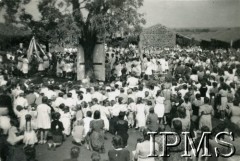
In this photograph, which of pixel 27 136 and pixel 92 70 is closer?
pixel 27 136

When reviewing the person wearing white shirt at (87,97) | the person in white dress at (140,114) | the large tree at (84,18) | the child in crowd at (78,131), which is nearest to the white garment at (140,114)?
the person in white dress at (140,114)

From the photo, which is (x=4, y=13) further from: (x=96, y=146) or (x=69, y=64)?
(x=96, y=146)

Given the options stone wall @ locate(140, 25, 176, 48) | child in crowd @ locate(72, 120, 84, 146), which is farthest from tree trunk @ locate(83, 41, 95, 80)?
stone wall @ locate(140, 25, 176, 48)

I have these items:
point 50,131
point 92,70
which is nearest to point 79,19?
point 92,70

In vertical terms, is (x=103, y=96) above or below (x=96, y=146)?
above

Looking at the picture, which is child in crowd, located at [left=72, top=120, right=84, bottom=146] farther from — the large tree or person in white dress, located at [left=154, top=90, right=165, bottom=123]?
the large tree

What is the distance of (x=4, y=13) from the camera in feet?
34.4

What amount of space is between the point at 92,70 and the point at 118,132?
591 centimetres

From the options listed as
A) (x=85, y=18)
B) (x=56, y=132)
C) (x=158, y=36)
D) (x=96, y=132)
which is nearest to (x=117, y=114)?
(x=96, y=132)

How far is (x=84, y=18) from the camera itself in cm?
1160

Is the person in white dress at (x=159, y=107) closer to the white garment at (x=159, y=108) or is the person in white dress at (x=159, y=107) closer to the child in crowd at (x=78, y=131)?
the white garment at (x=159, y=108)

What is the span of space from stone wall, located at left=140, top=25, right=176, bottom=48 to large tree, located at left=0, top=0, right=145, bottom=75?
7291 millimetres

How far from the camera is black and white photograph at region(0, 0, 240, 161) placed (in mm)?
5555

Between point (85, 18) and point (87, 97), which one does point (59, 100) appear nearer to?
point (87, 97)
